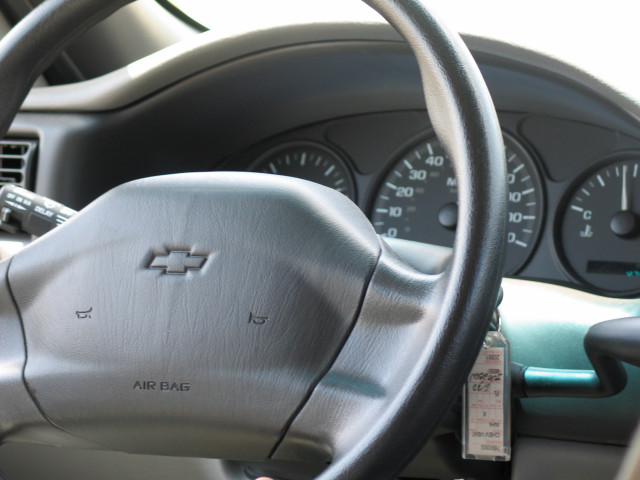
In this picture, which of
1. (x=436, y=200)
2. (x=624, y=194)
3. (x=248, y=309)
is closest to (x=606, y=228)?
(x=624, y=194)

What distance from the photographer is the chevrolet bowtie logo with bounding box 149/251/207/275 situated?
3.00 ft

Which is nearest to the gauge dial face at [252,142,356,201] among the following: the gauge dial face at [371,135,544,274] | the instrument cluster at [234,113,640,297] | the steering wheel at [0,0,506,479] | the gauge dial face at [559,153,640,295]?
the instrument cluster at [234,113,640,297]

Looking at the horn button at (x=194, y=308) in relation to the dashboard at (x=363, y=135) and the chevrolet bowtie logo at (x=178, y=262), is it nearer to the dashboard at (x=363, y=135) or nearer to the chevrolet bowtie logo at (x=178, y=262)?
the chevrolet bowtie logo at (x=178, y=262)

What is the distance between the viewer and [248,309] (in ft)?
2.89

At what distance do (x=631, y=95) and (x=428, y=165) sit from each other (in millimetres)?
614

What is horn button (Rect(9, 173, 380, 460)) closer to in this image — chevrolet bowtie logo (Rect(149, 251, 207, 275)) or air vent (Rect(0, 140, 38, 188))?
chevrolet bowtie logo (Rect(149, 251, 207, 275))

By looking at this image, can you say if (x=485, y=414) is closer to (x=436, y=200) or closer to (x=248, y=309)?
(x=248, y=309)

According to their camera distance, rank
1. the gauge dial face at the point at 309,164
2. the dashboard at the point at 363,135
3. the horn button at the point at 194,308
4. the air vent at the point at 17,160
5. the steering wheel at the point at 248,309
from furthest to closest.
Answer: the gauge dial face at the point at 309,164 → the air vent at the point at 17,160 → the dashboard at the point at 363,135 → the horn button at the point at 194,308 → the steering wheel at the point at 248,309

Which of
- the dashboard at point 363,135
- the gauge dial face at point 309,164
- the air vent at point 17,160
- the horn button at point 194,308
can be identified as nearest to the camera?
the horn button at point 194,308

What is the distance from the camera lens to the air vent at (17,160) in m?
1.62

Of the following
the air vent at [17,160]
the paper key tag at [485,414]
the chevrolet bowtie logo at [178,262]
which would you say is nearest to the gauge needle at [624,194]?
the paper key tag at [485,414]

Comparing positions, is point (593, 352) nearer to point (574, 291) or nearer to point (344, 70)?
point (574, 291)

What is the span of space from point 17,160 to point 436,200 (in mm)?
775

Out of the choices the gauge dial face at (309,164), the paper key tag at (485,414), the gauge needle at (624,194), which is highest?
the gauge needle at (624,194)
